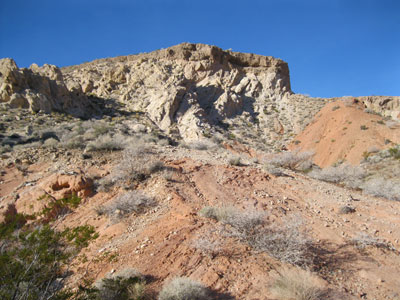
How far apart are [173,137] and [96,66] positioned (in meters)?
17.8

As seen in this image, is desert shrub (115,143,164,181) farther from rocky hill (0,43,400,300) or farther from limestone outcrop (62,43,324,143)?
limestone outcrop (62,43,324,143)

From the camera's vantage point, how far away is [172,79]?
24938 mm

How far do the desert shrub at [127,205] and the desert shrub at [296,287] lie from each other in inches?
142

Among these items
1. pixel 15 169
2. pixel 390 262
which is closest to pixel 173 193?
pixel 390 262

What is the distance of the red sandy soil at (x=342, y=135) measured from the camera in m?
19.6

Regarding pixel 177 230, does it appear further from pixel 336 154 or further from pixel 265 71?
pixel 265 71

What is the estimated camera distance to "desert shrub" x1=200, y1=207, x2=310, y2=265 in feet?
14.7

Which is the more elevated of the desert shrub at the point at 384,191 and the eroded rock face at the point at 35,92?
the eroded rock face at the point at 35,92

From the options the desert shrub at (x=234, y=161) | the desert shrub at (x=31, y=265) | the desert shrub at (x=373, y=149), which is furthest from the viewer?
the desert shrub at (x=373, y=149)

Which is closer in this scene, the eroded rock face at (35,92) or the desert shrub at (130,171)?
the desert shrub at (130,171)

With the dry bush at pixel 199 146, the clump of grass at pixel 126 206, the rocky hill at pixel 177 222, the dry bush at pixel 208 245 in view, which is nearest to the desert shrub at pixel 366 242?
the rocky hill at pixel 177 222

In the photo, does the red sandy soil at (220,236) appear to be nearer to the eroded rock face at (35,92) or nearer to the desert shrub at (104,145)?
the desert shrub at (104,145)

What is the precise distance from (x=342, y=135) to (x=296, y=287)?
21921mm

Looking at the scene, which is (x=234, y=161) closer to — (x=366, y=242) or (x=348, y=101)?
(x=366, y=242)
